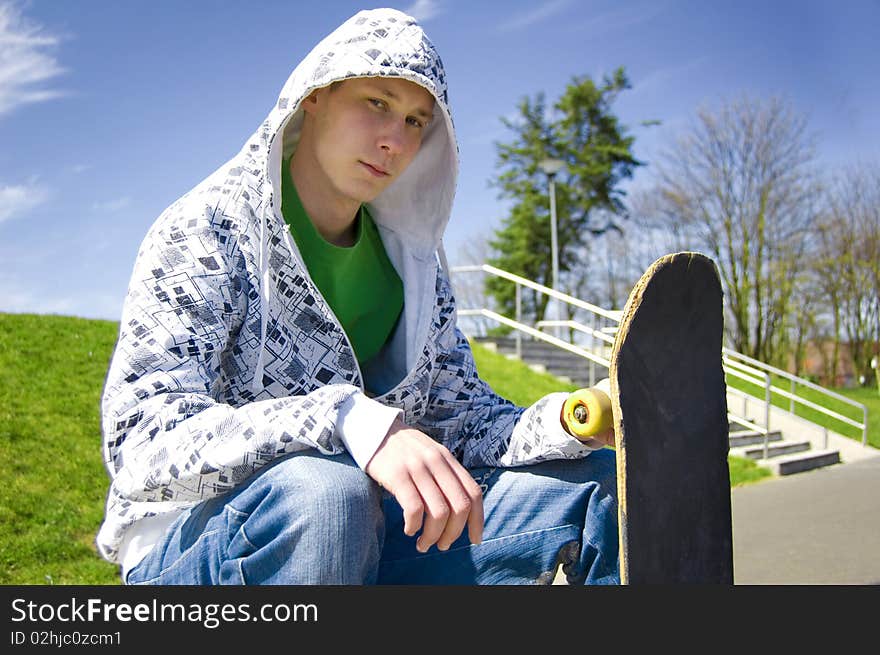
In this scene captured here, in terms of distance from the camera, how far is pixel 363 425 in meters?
1.26

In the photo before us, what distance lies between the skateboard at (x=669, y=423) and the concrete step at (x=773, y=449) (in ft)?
26.1

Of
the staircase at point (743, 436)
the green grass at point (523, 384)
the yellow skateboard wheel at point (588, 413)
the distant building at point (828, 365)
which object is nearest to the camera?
the yellow skateboard wheel at point (588, 413)

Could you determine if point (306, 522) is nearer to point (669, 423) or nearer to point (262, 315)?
point (262, 315)

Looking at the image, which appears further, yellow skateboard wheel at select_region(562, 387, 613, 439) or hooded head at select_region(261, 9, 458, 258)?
hooded head at select_region(261, 9, 458, 258)

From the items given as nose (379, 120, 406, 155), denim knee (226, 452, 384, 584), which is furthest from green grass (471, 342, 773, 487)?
denim knee (226, 452, 384, 584)

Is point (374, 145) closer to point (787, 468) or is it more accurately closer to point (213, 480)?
point (213, 480)

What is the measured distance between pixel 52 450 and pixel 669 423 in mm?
4497

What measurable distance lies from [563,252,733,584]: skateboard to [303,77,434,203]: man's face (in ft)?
2.05

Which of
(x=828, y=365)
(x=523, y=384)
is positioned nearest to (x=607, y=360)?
(x=523, y=384)

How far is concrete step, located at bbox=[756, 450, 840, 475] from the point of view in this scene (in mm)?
8389

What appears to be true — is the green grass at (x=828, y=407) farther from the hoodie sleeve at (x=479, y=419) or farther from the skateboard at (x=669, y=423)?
the skateboard at (x=669, y=423)

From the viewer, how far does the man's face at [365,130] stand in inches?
68.1

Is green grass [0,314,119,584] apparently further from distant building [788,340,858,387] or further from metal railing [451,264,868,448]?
distant building [788,340,858,387]

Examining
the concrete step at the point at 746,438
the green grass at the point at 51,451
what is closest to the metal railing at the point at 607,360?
the concrete step at the point at 746,438
